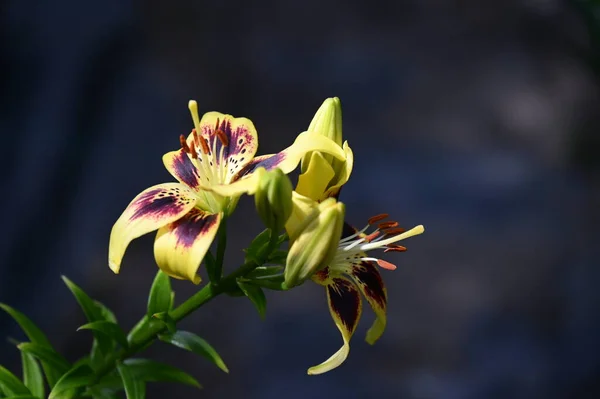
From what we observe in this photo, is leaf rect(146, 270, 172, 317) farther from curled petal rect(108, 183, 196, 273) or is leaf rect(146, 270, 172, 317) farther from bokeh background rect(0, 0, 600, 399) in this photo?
bokeh background rect(0, 0, 600, 399)

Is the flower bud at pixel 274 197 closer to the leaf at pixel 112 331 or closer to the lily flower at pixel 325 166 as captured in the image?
the lily flower at pixel 325 166

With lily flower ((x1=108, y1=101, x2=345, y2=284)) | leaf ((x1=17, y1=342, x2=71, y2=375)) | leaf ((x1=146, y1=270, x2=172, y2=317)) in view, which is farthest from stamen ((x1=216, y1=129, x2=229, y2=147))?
leaf ((x1=17, y1=342, x2=71, y2=375))

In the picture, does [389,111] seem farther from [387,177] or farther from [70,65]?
[70,65]

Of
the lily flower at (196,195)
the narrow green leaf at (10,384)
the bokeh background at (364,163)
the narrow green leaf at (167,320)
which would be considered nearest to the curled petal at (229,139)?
the lily flower at (196,195)

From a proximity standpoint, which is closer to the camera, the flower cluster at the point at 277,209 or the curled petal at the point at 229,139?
the flower cluster at the point at 277,209

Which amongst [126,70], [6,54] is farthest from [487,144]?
[6,54]

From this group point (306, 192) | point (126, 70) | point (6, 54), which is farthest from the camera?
point (126, 70)
